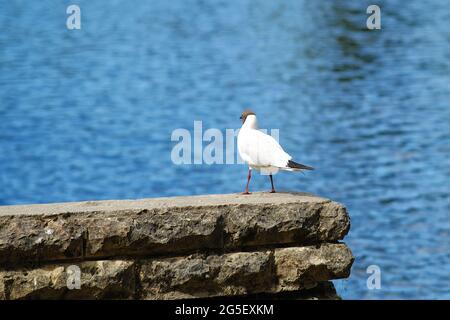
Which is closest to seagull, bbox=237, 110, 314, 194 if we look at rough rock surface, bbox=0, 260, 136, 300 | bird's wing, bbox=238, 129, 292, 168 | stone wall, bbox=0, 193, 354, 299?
bird's wing, bbox=238, 129, 292, 168

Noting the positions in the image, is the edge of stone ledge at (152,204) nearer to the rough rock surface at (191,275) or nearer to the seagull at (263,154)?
the seagull at (263,154)

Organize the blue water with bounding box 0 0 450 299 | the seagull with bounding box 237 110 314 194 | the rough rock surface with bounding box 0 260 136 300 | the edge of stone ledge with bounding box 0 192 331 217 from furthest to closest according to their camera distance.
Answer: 1. the blue water with bounding box 0 0 450 299
2. the seagull with bounding box 237 110 314 194
3. the edge of stone ledge with bounding box 0 192 331 217
4. the rough rock surface with bounding box 0 260 136 300

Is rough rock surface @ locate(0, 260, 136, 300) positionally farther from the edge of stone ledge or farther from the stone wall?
the edge of stone ledge

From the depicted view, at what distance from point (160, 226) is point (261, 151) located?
1008 millimetres

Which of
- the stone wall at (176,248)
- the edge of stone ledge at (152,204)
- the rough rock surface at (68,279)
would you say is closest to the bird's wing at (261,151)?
the edge of stone ledge at (152,204)

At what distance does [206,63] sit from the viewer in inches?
901

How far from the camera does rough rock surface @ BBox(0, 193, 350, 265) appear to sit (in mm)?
5449

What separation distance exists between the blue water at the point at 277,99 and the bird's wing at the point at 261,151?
3643 millimetres

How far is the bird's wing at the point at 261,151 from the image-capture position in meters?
6.21

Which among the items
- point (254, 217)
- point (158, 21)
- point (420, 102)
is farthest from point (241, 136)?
point (158, 21)

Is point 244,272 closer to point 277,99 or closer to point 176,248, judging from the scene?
point 176,248

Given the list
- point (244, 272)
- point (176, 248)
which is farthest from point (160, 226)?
point (244, 272)

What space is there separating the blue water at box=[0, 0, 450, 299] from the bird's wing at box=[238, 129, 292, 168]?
3643 millimetres

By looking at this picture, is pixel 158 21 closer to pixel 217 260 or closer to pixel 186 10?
pixel 186 10
